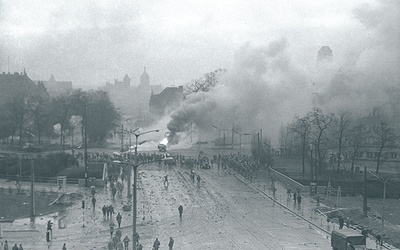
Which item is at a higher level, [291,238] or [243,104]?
[243,104]

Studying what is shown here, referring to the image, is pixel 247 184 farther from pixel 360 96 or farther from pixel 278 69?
pixel 278 69

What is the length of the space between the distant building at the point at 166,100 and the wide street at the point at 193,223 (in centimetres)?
9558

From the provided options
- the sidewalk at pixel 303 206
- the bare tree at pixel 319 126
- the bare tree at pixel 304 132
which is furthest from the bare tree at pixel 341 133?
the sidewalk at pixel 303 206

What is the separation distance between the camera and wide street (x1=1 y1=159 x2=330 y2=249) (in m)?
27.3

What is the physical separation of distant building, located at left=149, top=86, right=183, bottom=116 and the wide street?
9558 cm

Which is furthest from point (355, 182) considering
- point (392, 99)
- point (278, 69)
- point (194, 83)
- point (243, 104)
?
point (194, 83)

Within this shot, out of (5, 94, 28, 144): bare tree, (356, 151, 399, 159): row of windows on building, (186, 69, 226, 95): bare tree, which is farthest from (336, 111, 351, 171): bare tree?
(5, 94, 28, 144): bare tree

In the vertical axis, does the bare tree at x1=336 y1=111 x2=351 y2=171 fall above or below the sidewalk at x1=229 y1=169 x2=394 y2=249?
above

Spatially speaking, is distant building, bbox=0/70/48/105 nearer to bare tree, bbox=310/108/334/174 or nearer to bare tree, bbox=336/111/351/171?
bare tree, bbox=310/108/334/174

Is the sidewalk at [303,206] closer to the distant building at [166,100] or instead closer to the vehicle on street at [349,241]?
the vehicle on street at [349,241]

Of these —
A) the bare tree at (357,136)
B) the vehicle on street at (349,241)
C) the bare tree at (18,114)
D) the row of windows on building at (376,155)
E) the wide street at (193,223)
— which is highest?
the bare tree at (18,114)

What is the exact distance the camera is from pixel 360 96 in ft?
270

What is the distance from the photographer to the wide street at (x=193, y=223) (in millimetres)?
27344

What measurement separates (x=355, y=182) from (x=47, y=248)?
1134 inches
